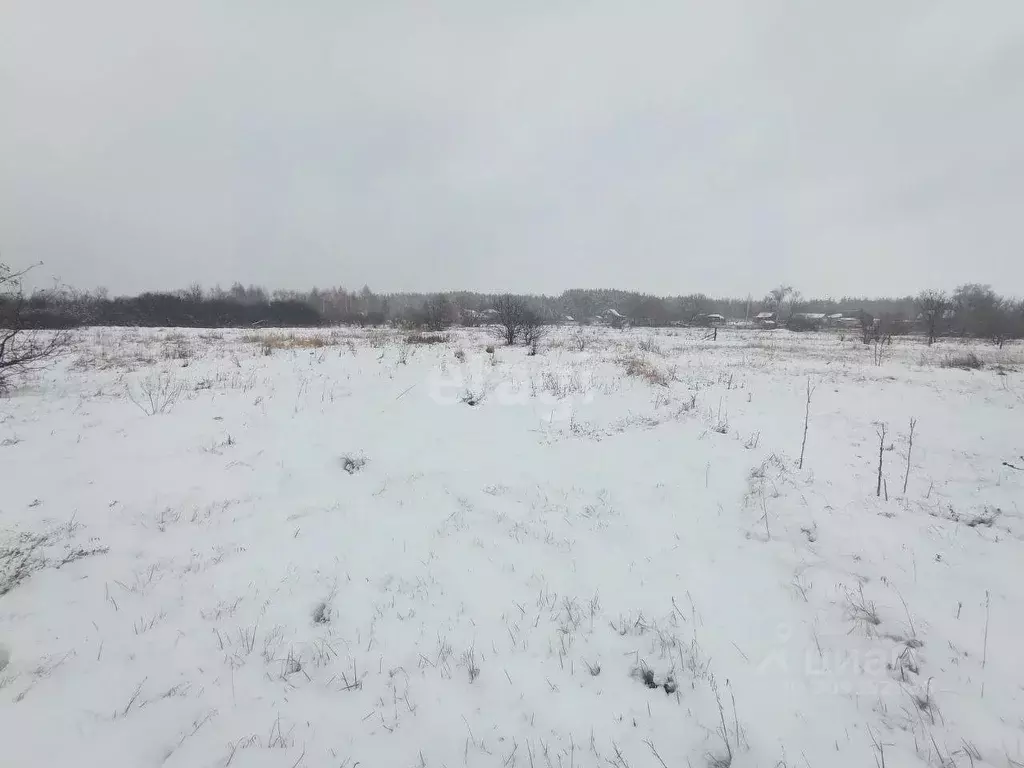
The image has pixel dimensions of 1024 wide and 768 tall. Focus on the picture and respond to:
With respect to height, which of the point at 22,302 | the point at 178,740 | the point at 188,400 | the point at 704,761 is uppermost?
the point at 22,302

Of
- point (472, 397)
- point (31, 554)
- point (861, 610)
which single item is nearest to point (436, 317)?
point (472, 397)

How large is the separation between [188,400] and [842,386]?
16324mm

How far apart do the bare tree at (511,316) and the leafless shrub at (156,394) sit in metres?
14.0

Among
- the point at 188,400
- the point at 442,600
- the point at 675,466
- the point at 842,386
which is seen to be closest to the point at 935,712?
the point at 442,600

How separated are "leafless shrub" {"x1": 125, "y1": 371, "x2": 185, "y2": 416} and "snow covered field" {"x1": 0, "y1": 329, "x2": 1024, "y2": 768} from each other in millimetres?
165

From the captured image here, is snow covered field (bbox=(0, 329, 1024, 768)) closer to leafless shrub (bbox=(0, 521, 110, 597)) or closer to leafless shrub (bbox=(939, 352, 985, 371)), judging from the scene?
leafless shrub (bbox=(0, 521, 110, 597))

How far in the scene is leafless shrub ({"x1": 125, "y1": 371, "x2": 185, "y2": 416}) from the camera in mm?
7160

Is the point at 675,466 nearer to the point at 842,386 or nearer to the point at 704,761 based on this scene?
the point at 704,761

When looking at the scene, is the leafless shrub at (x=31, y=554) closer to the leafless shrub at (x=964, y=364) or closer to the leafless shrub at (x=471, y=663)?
the leafless shrub at (x=471, y=663)

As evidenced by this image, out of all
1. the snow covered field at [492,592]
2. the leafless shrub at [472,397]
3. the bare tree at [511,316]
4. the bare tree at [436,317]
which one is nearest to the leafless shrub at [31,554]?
the snow covered field at [492,592]

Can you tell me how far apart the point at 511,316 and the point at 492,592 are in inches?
712

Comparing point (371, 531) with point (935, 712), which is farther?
point (371, 531)

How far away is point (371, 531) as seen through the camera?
14.9 feet

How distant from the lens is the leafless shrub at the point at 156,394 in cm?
716
